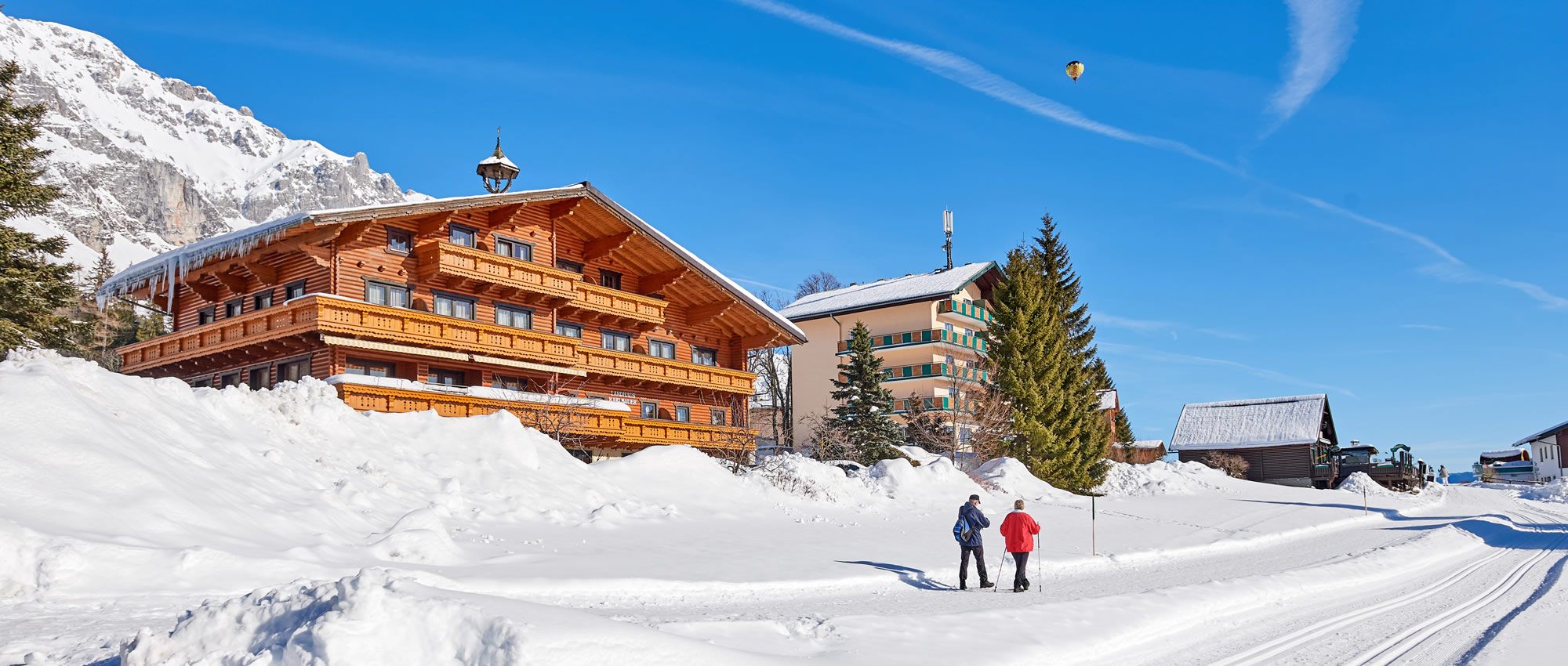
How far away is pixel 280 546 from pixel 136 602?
3.04 m

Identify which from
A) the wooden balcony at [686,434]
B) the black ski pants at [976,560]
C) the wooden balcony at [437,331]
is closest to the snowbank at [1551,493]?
the wooden balcony at [686,434]

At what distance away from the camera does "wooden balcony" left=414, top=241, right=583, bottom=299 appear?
30.6m

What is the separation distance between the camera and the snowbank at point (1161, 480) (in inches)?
1655

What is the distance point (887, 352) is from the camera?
55188 mm

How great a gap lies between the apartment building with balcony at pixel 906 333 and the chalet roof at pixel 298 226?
1836cm

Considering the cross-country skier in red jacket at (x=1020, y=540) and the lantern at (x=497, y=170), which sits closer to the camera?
the cross-country skier in red jacket at (x=1020, y=540)

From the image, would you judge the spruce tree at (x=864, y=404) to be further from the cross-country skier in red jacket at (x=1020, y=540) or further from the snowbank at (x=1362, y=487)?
the snowbank at (x=1362, y=487)

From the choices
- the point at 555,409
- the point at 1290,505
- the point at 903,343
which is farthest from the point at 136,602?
the point at 903,343

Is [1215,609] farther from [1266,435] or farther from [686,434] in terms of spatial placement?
[1266,435]

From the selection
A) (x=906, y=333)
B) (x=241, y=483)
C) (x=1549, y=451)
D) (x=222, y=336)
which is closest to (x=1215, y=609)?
(x=241, y=483)

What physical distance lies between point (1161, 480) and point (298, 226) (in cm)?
3430

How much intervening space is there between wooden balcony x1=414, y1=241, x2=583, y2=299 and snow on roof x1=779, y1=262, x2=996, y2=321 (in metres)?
24.0

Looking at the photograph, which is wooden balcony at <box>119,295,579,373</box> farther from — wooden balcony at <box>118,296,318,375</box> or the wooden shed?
the wooden shed

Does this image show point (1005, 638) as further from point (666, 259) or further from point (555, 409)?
point (666, 259)
